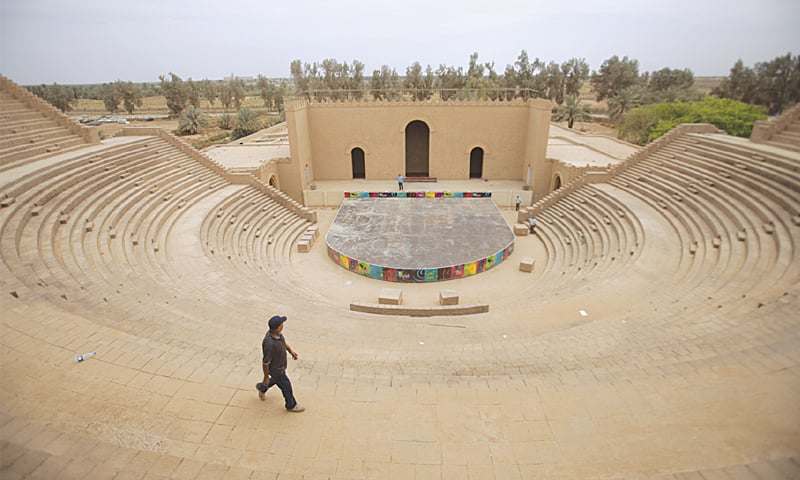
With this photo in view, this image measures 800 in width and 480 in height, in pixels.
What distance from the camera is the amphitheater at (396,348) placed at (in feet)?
14.1

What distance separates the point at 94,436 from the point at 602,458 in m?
5.36

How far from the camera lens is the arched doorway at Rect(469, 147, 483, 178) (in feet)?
86.9

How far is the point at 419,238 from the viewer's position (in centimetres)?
1758

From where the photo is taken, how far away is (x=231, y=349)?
6.67 metres

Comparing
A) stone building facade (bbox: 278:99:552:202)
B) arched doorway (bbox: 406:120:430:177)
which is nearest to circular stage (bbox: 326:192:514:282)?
stone building facade (bbox: 278:99:552:202)

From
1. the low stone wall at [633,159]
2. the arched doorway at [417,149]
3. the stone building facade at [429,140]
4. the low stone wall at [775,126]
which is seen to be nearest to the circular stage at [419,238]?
the stone building facade at [429,140]

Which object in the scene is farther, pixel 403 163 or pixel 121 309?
pixel 403 163

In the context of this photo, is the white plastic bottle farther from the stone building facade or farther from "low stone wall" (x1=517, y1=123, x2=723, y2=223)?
"low stone wall" (x1=517, y1=123, x2=723, y2=223)

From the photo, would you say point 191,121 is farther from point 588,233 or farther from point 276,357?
point 276,357

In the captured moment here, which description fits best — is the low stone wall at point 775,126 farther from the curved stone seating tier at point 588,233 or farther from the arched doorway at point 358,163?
the arched doorway at point 358,163

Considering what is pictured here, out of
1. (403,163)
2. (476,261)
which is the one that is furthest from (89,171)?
(403,163)

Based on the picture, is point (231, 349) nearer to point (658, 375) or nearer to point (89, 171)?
point (658, 375)

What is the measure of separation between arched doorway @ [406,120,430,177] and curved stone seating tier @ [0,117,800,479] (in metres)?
16.3

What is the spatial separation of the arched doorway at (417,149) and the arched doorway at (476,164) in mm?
3029
